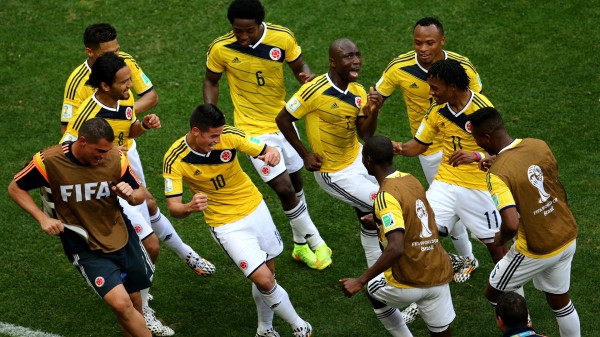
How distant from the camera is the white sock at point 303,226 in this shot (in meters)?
10.8

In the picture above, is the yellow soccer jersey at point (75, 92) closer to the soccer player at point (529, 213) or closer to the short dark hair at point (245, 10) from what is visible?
the short dark hair at point (245, 10)

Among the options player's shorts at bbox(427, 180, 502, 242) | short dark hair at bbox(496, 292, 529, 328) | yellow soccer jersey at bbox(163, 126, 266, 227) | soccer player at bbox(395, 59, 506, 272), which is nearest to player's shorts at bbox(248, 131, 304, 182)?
yellow soccer jersey at bbox(163, 126, 266, 227)

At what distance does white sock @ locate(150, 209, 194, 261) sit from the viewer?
10.5 m

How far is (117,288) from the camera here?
336 inches

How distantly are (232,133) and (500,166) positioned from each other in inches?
104

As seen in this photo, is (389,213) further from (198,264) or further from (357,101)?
(198,264)

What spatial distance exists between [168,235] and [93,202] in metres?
2.05

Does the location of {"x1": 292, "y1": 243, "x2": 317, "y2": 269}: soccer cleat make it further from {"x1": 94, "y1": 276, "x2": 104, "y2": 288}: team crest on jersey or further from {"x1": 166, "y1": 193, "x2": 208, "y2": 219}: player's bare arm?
{"x1": 94, "y1": 276, "x2": 104, "y2": 288}: team crest on jersey

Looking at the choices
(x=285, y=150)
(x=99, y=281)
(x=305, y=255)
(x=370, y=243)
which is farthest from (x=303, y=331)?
(x=285, y=150)

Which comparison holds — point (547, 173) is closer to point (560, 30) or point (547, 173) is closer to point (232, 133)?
point (232, 133)

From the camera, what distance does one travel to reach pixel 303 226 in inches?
428

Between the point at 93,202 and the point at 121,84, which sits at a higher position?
the point at 121,84

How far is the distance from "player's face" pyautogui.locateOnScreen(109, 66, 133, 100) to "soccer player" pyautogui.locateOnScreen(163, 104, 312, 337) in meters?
0.79

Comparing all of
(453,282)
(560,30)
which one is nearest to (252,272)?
(453,282)
